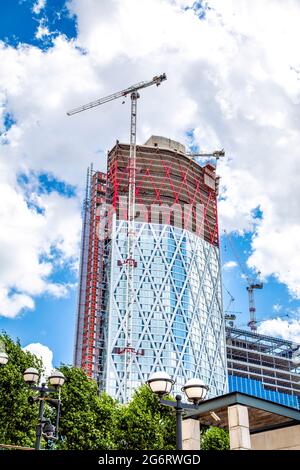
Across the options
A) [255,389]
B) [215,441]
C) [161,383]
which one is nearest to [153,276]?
[255,389]

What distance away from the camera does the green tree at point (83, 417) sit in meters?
38.8

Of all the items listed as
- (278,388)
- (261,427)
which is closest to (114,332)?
(278,388)

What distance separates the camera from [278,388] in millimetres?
157625

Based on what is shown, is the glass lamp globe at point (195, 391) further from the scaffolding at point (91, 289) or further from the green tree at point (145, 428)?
the scaffolding at point (91, 289)

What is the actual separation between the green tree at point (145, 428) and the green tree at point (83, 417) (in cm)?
108

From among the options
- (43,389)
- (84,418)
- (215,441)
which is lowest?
(43,389)

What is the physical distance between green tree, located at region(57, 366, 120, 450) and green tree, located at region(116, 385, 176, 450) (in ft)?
3.53

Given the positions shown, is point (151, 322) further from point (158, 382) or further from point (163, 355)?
point (158, 382)

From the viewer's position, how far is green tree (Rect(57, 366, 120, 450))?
127 ft

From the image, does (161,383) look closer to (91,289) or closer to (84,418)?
(84,418)

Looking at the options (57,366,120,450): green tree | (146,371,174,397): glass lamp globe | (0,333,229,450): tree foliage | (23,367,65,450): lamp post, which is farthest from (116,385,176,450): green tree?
(146,371,174,397): glass lamp globe

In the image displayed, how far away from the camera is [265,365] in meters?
160

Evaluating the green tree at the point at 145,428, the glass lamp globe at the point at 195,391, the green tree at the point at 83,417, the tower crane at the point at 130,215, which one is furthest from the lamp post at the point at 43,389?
the tower crane at the point at 130,215

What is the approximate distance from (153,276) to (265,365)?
51489mm
